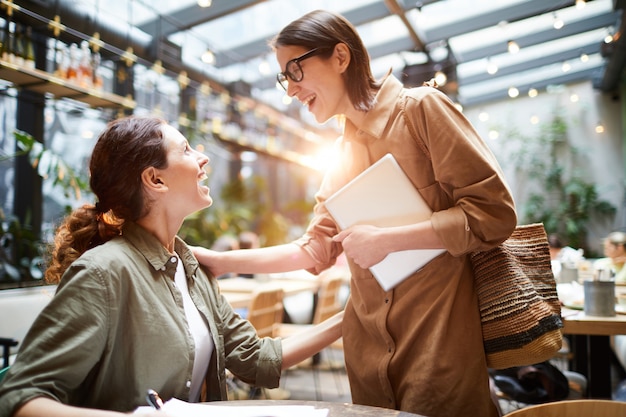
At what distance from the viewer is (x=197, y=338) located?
1.26m

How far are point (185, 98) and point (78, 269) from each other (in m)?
6.62

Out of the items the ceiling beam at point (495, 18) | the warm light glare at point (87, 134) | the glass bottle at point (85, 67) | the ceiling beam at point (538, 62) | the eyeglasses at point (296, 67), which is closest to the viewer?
the eyeglasses at point (296, 67)

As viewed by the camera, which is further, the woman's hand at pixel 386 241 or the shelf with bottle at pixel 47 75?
the shelf with bottle at pixel 47 75

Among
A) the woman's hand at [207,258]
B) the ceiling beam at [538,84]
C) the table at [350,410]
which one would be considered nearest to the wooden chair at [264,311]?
the woman's hand at [207,258]

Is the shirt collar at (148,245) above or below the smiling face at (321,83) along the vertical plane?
below

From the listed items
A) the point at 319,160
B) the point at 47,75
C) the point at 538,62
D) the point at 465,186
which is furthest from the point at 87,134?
the point at 538,62

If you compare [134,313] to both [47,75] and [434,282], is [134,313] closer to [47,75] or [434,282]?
[434,282]

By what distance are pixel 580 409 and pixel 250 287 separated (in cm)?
372

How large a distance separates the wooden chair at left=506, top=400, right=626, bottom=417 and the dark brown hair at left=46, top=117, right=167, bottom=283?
1.02 m

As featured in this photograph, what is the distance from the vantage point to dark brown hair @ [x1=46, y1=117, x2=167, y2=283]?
1.26m

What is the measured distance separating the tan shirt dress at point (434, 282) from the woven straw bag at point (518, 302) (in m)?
0.03

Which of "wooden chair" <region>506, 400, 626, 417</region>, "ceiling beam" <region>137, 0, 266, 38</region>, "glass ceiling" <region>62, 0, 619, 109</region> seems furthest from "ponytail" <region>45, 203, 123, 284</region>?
"ceiling beam" <region>137, 0, 266, 38</region>

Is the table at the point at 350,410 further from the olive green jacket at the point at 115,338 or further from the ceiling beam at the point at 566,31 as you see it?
the ceiling beam at the point at 566,31

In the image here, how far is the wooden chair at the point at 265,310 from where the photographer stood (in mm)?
3432
